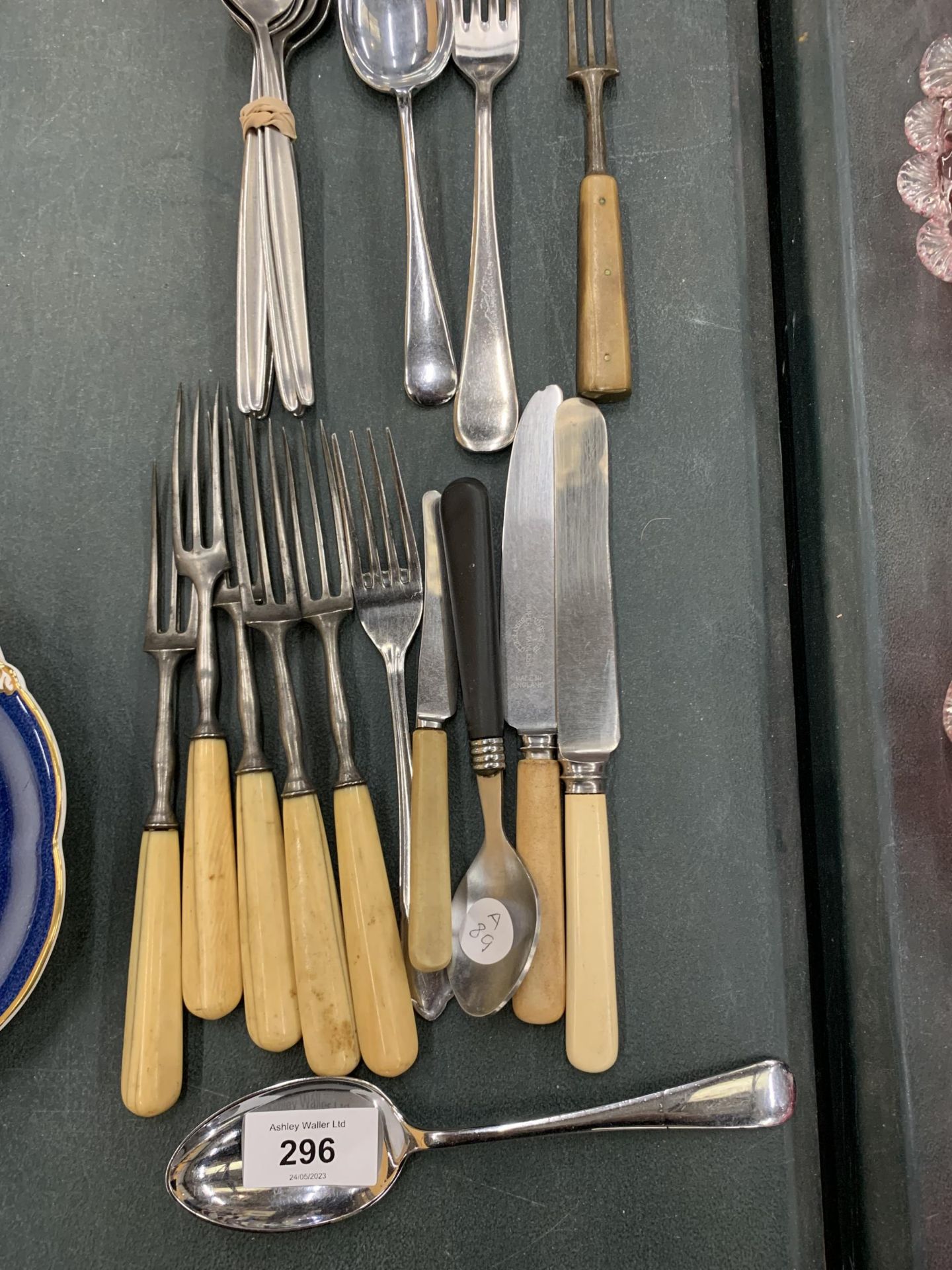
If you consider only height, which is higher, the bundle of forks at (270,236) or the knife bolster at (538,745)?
the bundle of forks at (270,236)

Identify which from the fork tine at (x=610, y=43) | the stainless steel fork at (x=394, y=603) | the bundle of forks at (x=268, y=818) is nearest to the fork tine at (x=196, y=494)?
the bundle of forks at (x=268, y=818)

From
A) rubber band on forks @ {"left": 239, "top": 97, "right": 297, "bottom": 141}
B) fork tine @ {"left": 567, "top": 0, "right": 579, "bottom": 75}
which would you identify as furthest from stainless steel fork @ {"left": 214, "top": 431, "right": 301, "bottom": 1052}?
fork tine @ {"left": 567, "top": 0, "right": 579, "bottom": 75}

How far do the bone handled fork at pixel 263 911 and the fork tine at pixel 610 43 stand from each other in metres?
0.63

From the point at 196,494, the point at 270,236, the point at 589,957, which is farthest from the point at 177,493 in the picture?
the point at 589,957

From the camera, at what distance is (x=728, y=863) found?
69 centimetres

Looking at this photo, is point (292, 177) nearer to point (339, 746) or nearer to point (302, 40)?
point (302, 40)

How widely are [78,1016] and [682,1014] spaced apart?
42cm

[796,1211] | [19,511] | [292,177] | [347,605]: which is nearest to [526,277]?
[292,177]

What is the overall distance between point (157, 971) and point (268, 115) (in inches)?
25.8

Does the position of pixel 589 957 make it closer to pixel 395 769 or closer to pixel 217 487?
pixel 395 769

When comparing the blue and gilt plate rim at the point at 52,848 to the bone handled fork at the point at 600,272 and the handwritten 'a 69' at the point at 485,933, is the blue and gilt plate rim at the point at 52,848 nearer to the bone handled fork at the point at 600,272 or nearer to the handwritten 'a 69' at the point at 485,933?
the handwritten 'a 69' at the point at 485,933

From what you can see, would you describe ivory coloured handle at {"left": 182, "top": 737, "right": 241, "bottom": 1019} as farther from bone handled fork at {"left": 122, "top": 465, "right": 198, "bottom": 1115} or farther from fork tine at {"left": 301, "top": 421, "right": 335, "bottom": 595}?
fork tine at {"left": 301, "top": 421, "right": 335, "bottom": 595}

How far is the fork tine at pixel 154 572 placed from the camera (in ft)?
2.34

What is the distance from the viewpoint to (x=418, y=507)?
2.46ft
